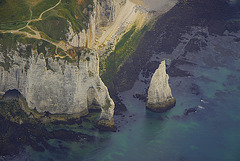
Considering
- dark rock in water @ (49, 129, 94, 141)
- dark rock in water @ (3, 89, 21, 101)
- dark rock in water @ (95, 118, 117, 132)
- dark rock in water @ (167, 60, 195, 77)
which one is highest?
dark rock in water @ (167, 60, 195, 77)

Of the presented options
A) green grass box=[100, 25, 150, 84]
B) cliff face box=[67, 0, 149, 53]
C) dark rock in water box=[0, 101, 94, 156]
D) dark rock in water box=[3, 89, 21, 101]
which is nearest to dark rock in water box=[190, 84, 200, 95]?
green grass box=[100, 25, 150, 84]

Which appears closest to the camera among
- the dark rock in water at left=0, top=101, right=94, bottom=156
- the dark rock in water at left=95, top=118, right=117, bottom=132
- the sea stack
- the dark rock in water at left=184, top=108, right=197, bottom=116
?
the dark rock in water at left=0, top=101, right=94, bottom=156

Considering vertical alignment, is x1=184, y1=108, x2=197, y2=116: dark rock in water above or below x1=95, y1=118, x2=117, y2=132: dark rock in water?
above

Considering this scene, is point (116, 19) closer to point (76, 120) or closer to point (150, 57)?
point (150, 57)

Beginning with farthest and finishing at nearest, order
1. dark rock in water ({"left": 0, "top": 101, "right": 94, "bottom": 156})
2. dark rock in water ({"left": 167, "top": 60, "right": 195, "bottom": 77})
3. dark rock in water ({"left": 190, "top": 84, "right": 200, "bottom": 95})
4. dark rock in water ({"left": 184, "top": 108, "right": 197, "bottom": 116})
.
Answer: dark rock in water ({"left": 167, "top": 60, "right": 195, "bottom": 77}) < dark rock in water ({"left": 190, "top": 84, "right": 200, "bottom": 95}) < dark rock in water ({"left": 184, "top": 108, "right": 197, "bottom": 116}) < dark rock in water ({"left": 0, "top": 101, "right": 94, "bottom": 156})

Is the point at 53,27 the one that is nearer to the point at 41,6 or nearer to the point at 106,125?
the point at 41,6

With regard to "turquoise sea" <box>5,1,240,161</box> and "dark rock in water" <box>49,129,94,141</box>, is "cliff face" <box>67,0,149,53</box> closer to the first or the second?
"turquoise sea" <box>5,1,240,161</box>

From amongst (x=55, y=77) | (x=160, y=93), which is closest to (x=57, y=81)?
(x=55, y=77)

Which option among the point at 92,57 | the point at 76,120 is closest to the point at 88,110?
the point at 76,120
